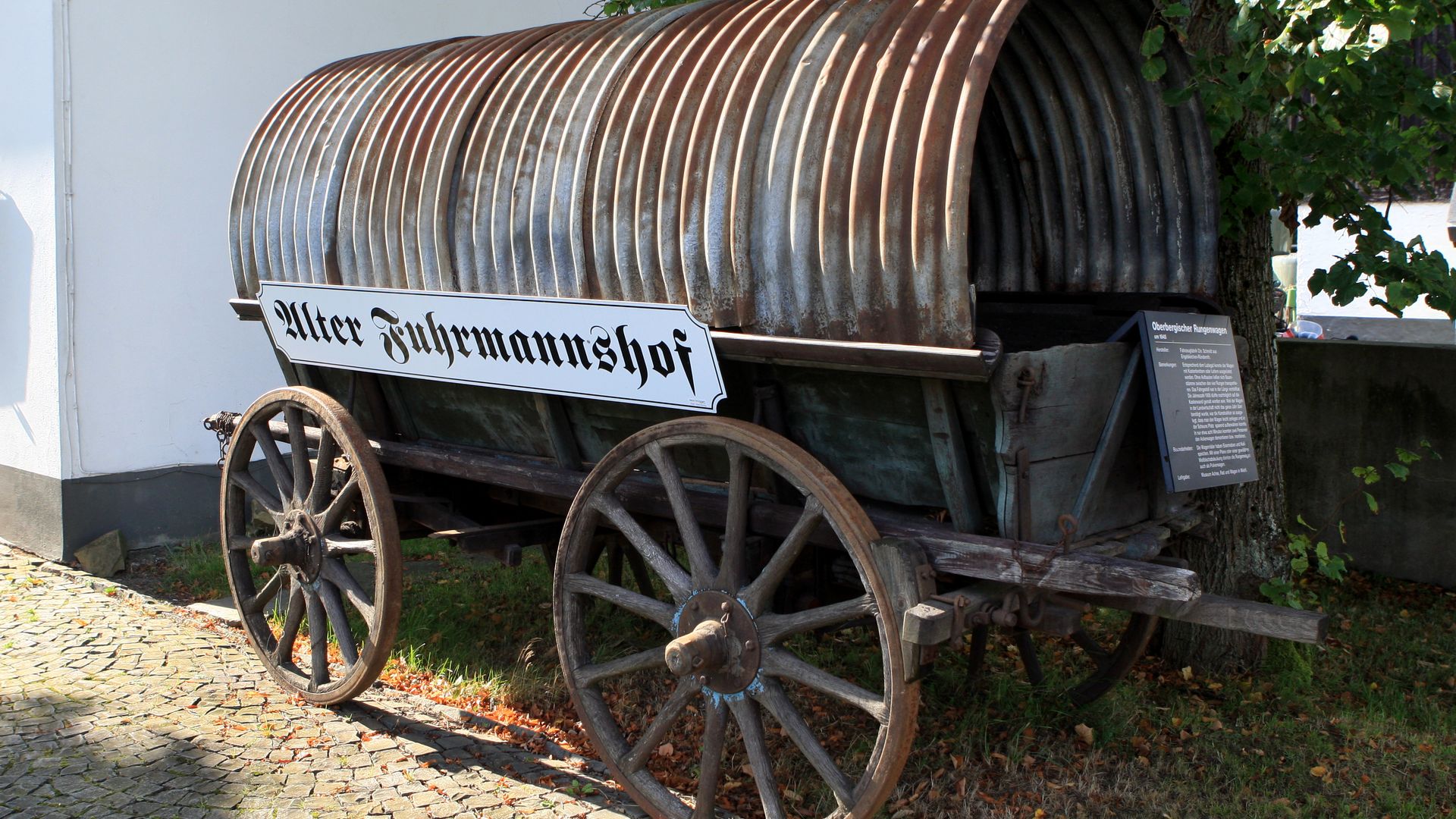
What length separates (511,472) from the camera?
14.8 feet

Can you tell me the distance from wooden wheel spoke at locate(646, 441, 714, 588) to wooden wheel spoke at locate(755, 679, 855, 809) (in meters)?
0.38

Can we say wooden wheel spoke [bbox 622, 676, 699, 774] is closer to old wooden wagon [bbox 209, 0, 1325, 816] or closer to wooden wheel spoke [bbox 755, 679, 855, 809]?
old wooden wagon [bbox 209, 0, 1325, 816]

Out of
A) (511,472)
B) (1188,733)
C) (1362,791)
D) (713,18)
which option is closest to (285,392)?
(511,472)

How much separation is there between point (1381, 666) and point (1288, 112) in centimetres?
235

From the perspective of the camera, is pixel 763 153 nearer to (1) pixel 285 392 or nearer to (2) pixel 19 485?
(1) pixel 285 392

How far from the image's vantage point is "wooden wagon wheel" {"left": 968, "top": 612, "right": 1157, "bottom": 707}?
4449 mm

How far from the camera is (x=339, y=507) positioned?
4801 millimetres

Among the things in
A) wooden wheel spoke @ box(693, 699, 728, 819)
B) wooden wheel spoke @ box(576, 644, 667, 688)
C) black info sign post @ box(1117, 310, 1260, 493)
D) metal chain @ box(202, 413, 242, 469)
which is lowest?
wooden wheel spoke @ box(693, 699, 728, 819)

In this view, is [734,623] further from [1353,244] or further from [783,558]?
[1353,244]

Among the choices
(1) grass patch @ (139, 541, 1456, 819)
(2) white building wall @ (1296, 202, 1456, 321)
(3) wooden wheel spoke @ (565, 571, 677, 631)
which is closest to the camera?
(3) wooden wheel spoke @ (565, 571, 677, 631)

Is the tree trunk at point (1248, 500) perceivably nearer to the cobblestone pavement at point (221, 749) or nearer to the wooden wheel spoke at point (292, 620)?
the cobblestone pavement at point (221, 749)

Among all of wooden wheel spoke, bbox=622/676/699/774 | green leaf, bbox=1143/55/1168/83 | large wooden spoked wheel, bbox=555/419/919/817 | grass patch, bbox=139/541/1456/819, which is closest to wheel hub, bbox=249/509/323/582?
grass patch, bbox=139/541/1456/819

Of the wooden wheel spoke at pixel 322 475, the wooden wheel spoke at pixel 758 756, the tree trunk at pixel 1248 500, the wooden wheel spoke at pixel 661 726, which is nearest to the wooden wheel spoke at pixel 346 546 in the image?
the wooden wheel spoke at pixel 322 475

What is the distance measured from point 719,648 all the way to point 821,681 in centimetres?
32
